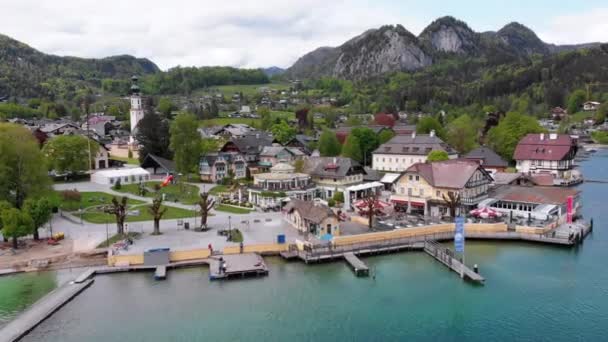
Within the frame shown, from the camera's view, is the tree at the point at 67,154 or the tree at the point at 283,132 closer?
the tree at the point at 67,154

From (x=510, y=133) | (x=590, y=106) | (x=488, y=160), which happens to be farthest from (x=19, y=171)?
(x=590, y=106)

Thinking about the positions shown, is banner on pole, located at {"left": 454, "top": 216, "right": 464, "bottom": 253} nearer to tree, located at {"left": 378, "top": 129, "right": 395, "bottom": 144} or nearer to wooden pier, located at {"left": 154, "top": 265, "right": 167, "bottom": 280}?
wooden pier, located at {"left": 154, "top": 265, "right": 167, "bottom": 280}

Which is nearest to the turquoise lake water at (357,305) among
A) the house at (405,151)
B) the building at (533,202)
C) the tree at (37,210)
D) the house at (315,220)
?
the house at (315,220)

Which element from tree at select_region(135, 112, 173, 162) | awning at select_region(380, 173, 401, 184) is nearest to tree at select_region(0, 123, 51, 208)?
tree at select_region(135, 112, 173, 162)

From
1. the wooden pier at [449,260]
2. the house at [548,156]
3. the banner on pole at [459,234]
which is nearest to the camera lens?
the wooden pier at [449,260]

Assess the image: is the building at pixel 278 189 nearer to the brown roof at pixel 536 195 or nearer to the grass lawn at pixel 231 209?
the grass lawn at pixel 231 209

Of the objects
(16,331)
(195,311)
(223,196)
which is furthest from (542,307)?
(223,196)

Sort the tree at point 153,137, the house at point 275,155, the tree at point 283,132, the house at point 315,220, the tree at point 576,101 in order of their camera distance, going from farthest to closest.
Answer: the tree at point 576,101, the tree at point 283,132, the tree at point 153,137, the house at point 275,155, the house at point 315,220

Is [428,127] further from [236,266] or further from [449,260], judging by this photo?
[236,266]
